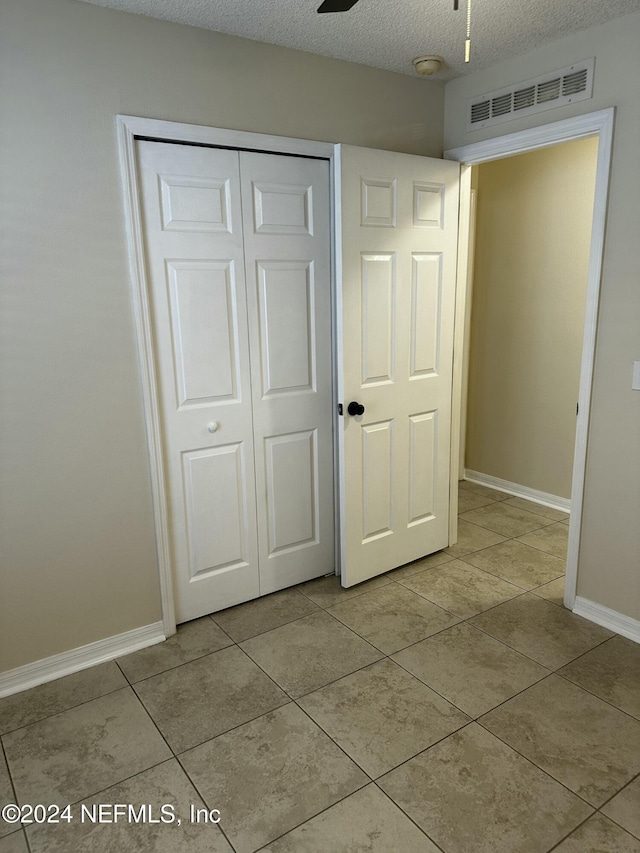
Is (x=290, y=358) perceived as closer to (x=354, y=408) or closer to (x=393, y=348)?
(x=354, y=408)

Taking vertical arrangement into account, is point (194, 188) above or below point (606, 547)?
above

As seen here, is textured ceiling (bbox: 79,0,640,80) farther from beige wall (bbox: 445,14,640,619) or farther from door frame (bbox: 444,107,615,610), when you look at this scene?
door frame (bbox: 444,107,615,610)

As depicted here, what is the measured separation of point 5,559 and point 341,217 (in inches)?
75.7

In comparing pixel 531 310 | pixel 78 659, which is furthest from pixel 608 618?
pixel 78 659

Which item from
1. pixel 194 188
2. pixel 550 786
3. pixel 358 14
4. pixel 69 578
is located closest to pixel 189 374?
pixel 194 188

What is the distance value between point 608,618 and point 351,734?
1330 millimetres

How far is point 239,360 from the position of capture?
2.59m

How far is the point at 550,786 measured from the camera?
1782 millimetres

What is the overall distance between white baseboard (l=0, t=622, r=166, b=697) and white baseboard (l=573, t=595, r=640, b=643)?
1893 millimetres

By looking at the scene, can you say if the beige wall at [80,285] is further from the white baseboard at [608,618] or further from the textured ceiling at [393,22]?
the white baseboard at [608,618]

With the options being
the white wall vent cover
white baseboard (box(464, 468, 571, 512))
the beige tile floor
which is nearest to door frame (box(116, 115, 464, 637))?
the beige tile floor

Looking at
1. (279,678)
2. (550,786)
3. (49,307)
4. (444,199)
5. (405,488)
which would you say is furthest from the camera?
(405,488)

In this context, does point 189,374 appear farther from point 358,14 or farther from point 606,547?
point 606,547

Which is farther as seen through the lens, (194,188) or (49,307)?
(194,188)
